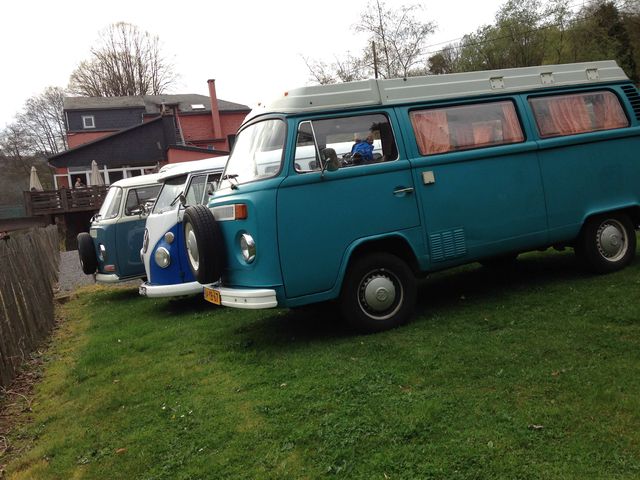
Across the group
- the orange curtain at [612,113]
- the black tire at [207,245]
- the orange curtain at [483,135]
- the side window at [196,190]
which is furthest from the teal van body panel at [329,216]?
the side window at [196,190]

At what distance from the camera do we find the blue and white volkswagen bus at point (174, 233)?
8.55 meters

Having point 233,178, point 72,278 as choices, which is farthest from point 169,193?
point 72,278

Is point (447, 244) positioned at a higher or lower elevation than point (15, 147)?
lower

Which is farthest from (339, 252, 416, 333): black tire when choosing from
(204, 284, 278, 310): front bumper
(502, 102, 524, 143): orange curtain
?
(502, 102, 524, 143): orange curtain

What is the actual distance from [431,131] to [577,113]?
2.16m

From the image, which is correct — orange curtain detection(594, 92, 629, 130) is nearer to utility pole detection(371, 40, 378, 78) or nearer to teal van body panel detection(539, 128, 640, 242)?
teal van body panel detection(539, 128, 640, 242)

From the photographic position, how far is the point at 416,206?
599cm

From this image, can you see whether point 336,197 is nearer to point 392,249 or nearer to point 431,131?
point 392,249

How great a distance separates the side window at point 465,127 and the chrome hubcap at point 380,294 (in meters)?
1.41

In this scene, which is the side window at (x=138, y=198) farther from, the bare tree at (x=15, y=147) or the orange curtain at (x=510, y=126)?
the bare tree at (x=15, y=147)

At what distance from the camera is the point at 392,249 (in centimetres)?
608

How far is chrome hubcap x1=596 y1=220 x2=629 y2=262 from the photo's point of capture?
7.02m

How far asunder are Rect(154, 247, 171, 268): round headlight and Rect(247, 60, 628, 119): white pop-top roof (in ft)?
9.95

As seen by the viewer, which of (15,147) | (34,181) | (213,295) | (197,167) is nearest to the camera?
(213,295)
